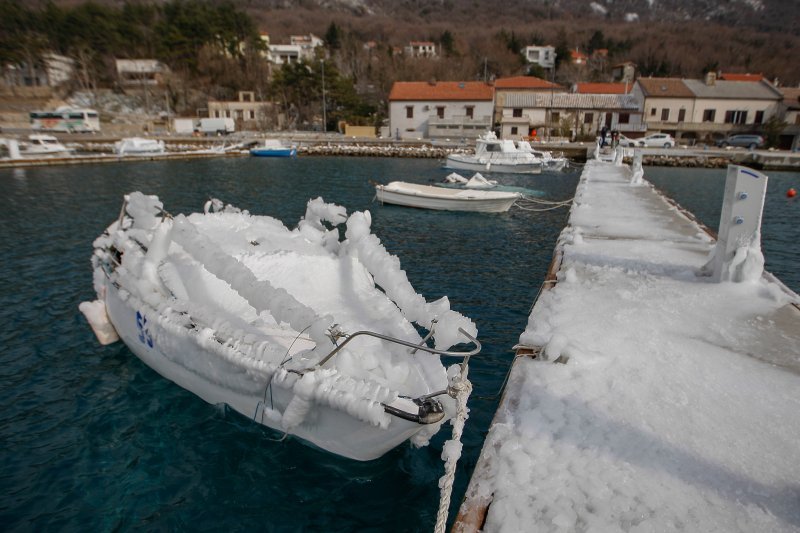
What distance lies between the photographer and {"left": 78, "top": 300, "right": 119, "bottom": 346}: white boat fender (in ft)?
29.3

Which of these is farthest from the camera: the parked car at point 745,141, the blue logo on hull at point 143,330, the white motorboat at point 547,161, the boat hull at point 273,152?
the parked car at point 745,141

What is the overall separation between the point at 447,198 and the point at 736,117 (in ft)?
196

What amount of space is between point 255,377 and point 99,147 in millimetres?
56967

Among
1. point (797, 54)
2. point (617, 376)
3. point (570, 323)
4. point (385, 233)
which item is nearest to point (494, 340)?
point (570, 323)

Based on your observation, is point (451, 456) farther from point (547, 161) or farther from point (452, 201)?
point (547, 161)

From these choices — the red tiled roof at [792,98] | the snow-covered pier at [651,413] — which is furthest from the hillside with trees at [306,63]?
the snow-covered pier at [651,413]

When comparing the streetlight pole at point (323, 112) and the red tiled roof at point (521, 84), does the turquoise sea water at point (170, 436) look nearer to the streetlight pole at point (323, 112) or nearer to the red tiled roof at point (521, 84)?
the streetlight pole at point (323, 112)

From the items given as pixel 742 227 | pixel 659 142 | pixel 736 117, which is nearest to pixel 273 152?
pixel 659 142

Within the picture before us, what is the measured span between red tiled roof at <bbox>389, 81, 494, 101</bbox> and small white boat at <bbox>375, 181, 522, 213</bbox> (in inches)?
1782

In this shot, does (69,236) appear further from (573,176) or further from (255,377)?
(573,176)

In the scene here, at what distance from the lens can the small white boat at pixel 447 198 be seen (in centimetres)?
2175

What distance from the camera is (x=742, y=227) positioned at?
24.4 ft

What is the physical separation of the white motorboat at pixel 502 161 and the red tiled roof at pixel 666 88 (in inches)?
1396

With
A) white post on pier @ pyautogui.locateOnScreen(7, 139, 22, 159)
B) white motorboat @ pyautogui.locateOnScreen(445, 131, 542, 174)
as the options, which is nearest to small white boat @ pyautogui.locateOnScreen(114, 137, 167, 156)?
white post on pier @ pyautogui.locateOnScreen(7, 139, 22, 159)
